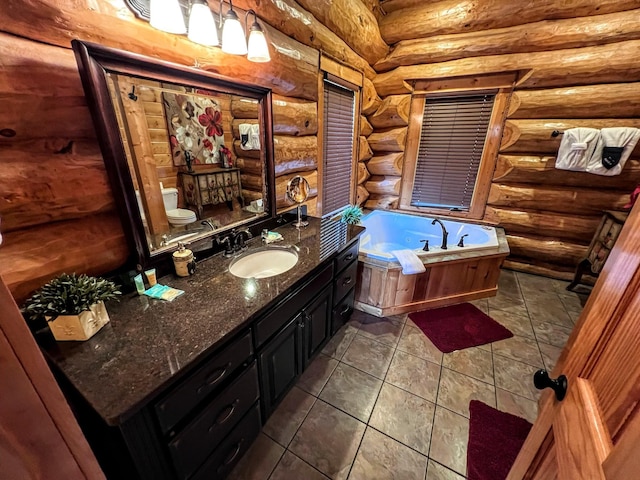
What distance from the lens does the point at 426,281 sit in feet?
7.75

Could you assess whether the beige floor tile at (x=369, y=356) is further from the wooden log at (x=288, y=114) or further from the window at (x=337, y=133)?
the wooden log at (x=288, y=114)

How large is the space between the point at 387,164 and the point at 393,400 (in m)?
2.70

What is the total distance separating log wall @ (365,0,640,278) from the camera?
2285mm

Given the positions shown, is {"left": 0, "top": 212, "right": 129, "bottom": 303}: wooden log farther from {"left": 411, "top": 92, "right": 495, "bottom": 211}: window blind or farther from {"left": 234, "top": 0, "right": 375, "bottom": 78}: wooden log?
{"left": 411, "top": 92, "right": 495, "bottom": 211}: window blind

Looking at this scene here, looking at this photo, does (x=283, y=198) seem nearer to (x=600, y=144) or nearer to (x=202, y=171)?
(x=202, y=171)

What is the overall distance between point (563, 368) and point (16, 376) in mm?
1111

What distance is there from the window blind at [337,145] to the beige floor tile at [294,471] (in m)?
1.97

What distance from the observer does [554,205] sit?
2.77 meters

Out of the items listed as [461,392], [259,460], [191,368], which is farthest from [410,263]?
[191,368]

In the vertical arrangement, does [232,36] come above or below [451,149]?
above

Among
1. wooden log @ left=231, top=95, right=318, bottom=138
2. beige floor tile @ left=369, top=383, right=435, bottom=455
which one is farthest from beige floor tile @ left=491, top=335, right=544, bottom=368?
wooden log @ left=231, top=95, right=318, bottom=138

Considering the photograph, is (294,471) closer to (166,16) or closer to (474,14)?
(166,16)

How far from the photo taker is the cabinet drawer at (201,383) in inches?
31.4

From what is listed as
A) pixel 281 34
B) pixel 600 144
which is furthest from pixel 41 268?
pixel 600 144
